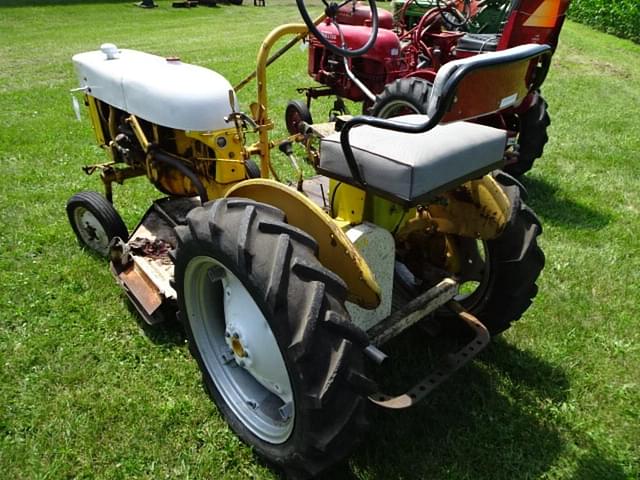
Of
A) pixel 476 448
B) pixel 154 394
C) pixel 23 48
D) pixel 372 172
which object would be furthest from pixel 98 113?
pixel 23 48

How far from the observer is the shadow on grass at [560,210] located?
13.6ft

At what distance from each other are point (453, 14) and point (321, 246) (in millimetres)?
5292

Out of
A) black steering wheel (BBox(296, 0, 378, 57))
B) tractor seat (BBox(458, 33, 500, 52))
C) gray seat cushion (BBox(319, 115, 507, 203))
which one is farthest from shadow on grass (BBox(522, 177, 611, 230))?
gray seat cushion (BBox(319, 115, 507, 203))

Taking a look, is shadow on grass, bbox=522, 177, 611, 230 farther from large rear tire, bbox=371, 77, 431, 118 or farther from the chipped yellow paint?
the chipped yellow paint

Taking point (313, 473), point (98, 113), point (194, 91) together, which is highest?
point (194, 91)

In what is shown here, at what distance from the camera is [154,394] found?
2463mm

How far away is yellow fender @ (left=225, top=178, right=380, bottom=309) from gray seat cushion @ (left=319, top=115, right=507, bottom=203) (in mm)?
181

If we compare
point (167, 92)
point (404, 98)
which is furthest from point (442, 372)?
point (404, 98)

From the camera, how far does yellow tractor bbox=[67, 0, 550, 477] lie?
1623mm

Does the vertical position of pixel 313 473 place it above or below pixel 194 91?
below

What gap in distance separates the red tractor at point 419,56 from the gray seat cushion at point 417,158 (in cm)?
130

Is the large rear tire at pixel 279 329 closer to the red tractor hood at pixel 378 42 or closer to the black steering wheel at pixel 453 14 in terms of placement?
the red tractor hood at pixel 378 42

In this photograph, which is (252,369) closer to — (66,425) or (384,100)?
(66,425)

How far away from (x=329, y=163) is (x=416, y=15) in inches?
259
